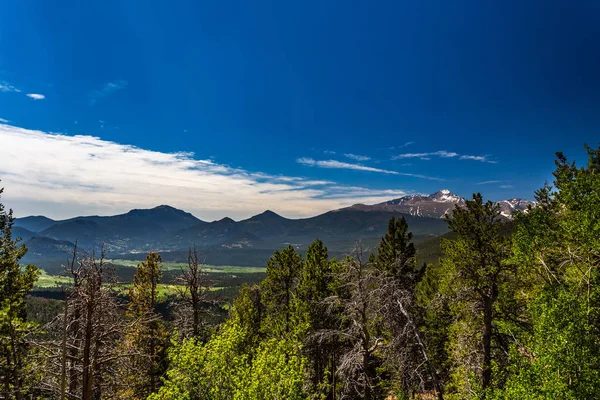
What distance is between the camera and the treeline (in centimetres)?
1163

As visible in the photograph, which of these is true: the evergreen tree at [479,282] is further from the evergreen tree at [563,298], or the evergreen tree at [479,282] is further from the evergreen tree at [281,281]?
the evergreen tree at [281,281]

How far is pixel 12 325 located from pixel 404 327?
16.0m

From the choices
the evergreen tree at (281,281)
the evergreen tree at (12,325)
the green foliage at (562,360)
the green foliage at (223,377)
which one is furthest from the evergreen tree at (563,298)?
the evergreen tree at (281,281)

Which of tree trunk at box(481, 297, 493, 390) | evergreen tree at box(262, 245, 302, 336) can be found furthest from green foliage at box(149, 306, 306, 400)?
evergreen tree at box(262, 245, 302, 336)

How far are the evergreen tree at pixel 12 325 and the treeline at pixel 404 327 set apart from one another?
0.28 ft

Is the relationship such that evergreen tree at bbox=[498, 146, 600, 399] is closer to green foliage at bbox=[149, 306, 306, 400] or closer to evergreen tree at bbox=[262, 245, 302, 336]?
green foliage at bbox=[149, 306, 306, 400]

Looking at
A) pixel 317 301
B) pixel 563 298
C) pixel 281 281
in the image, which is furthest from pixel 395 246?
pixel 563 298

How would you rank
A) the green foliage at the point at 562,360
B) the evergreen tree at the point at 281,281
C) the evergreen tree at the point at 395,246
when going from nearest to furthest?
the green foliage at the point at 562,360 < the evergreen tree at the point at 395,246 < the evergreen tree at the point at 281,281

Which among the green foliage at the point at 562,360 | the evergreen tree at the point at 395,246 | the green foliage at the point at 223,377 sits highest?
the evergreen tree at the point at 395,246

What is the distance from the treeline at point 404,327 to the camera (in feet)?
38.2

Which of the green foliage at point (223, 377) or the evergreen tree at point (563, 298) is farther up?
the evergreen tree at point (563, 298)

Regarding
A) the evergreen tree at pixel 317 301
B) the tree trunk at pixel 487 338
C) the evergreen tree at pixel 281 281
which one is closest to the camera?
the tree trunk at pixel 487 338

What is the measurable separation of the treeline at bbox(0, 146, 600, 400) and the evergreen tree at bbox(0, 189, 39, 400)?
0.09 metres

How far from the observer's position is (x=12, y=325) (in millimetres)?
12359
